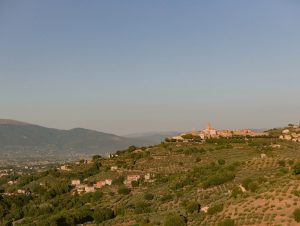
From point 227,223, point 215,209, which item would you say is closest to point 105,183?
point 215,209

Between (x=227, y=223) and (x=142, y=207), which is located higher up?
(x=227, y=223)

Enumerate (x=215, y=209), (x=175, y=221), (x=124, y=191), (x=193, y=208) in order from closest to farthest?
(x=175, y=221) < (x=215, y=209) < (x=193, y=208) < (x=124, y=191)

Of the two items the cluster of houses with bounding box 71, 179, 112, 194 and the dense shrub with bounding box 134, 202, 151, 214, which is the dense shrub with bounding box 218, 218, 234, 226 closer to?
the dense shrub with bounding box 134, 202, 151, 214

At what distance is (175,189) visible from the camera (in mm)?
62000

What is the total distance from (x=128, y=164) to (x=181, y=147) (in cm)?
1496

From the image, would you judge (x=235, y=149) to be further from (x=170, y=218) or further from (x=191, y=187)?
(x=170, y=218)

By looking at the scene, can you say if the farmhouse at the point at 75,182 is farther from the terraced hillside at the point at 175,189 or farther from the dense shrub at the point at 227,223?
the dense shrub at the point at 227,223

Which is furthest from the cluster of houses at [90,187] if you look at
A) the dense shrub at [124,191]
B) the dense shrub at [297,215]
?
the dense shrub at [297,215]

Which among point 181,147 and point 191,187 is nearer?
A: point 191,187

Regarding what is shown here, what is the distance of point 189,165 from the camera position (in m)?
82.2

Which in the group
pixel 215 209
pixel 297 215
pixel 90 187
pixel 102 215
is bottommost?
pixel 102 215

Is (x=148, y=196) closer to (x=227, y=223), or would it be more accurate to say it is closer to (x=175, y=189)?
(x=175, y=189)

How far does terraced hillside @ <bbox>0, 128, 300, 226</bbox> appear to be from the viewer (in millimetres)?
37500

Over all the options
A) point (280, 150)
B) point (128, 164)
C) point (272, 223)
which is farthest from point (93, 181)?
point (272, 223)
